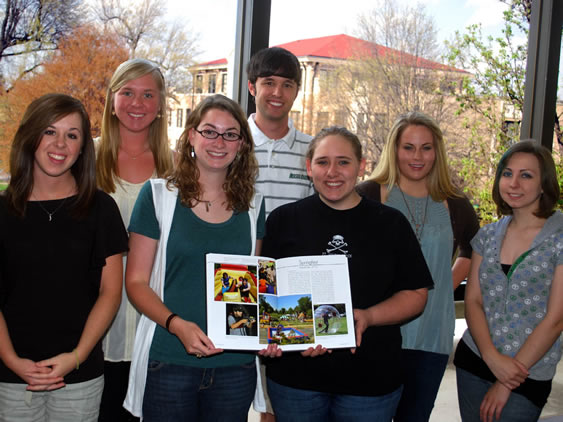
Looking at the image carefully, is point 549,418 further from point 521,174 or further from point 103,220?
point 103,220

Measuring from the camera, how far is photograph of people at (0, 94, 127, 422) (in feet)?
5.69

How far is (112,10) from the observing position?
2.92 meters

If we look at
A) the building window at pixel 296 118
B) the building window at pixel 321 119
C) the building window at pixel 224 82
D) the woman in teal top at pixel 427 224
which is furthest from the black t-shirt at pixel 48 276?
the building window at pixel 321 119

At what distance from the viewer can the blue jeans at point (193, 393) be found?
5.65ft

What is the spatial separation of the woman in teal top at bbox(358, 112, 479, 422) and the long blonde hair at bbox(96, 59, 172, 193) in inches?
35.0

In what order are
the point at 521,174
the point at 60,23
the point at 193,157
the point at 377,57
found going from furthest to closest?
the point at 377,57
the point at 60,23
the point at 521,174
the point at 193,157

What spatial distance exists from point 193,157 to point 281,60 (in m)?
0.85

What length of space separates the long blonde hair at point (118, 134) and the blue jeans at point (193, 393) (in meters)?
0.84

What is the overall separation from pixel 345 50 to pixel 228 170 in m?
2.06

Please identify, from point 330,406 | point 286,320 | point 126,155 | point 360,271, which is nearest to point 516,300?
point 360,271

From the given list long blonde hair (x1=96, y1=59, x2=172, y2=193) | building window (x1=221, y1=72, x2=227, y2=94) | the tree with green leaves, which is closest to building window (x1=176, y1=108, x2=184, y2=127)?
building window (x1=221, y1=72, x2=227, y2=94)

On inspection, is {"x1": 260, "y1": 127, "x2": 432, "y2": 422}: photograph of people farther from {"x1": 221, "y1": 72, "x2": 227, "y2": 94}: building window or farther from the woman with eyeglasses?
{"x1": 221, "y1": 72, "x2": 227, "y2": 94}: building window

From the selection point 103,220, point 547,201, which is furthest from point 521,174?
point 103,220

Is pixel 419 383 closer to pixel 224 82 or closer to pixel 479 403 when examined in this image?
pixel 479 403
